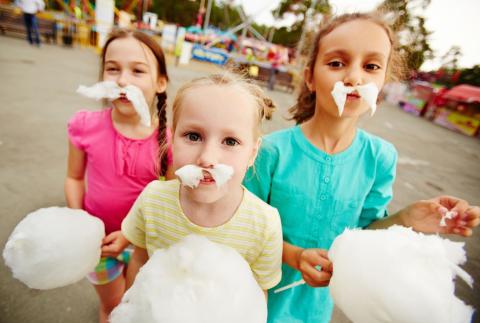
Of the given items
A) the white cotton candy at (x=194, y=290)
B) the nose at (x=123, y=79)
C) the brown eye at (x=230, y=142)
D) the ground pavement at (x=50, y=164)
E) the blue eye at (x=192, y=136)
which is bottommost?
the ground pavement at (x=50, y=164)

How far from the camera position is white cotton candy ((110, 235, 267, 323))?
74cm

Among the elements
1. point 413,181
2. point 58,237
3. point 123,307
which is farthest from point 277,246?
point 413,181

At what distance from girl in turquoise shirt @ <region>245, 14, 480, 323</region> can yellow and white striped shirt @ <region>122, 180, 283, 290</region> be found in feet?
0.44

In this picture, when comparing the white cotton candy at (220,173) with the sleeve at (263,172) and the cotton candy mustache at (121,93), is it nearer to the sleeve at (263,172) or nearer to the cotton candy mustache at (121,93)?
the sleeve at (263,172)

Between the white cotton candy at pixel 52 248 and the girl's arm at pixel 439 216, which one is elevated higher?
the girl's arm at pixel 439 216

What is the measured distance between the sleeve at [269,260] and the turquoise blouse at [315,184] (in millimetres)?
197

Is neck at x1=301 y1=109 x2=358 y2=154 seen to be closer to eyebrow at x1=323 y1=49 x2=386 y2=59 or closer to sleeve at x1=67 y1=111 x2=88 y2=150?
eyebrow at x1=323 y1=49 x2=386 y2=59

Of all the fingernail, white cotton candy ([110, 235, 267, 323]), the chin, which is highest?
the fingernail

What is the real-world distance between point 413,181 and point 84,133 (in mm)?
5337

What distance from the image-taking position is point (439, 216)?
105 cm

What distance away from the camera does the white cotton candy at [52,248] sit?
3.53 feet

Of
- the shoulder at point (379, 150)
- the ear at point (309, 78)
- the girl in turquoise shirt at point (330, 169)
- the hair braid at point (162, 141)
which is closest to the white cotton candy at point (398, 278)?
the girl in turquoise shirt at point (330, 169)

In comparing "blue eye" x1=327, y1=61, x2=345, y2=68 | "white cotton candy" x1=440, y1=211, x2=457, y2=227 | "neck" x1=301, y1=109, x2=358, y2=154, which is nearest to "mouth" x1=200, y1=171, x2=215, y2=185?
"neck" x1=301, y1=109, x2=358, y2=154

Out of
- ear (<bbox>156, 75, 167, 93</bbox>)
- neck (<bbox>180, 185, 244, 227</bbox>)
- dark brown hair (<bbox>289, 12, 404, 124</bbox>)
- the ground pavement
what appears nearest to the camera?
neck (<bbox>180, 185, 244, 227</bbox>)
